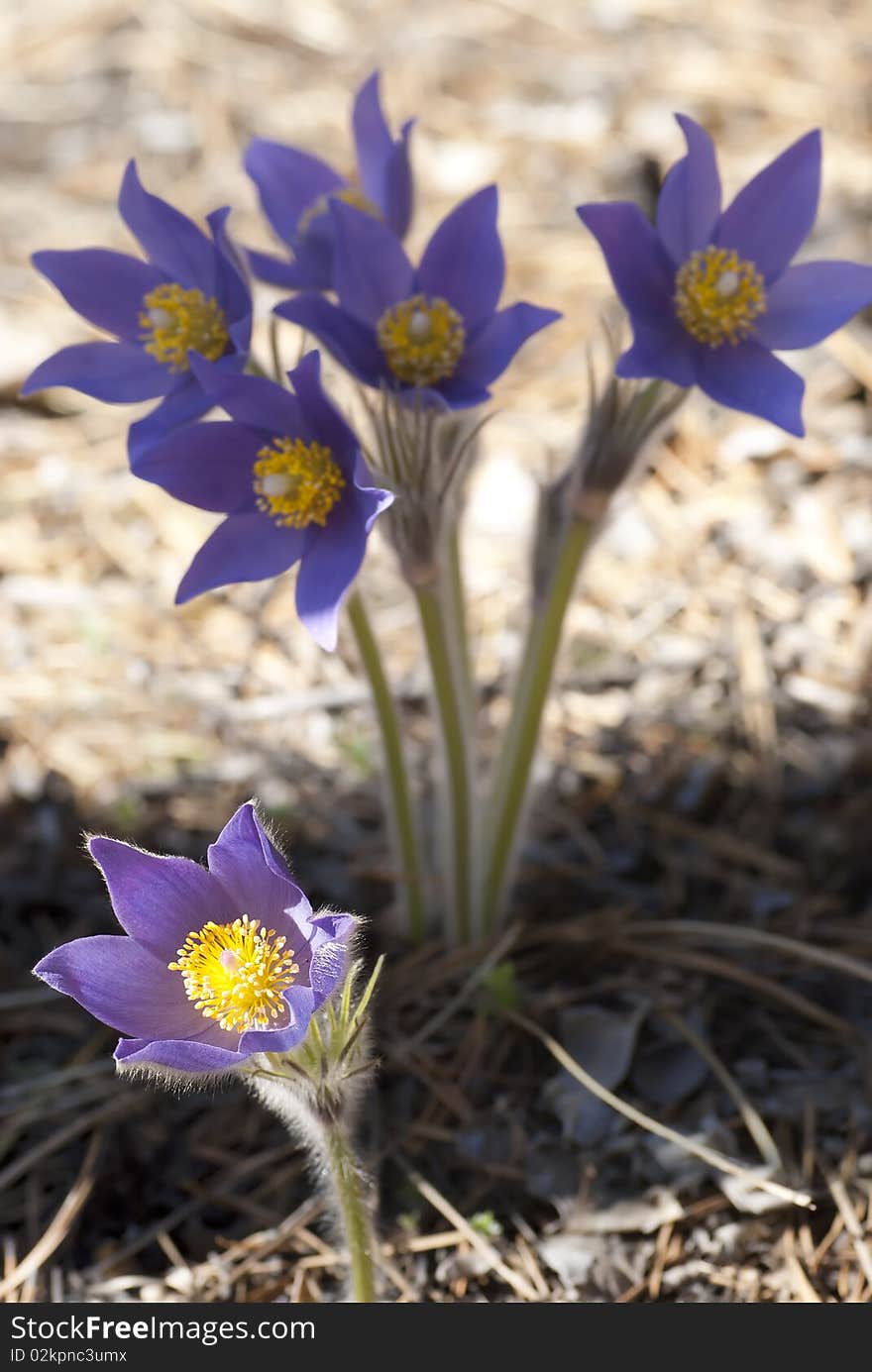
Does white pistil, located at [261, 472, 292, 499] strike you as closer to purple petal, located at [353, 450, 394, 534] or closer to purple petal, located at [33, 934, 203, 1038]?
purple petal, located at [353, 450, 394, 534]

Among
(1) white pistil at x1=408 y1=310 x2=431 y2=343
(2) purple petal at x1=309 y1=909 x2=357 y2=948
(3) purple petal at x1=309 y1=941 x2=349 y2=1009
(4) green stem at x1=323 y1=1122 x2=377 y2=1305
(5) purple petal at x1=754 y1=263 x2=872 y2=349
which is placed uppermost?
(5) purple petal at x1=754 y1=263 x2=872 y2=349

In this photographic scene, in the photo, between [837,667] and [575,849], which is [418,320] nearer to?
[575,849]

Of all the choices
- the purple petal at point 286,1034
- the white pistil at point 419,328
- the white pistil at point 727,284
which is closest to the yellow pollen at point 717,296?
the white pistil at point 727,284

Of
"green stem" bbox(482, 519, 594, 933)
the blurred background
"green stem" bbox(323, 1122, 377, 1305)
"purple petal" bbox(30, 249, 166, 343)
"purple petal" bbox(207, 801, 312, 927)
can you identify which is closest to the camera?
"purple petal" bbox(207, 801, 312, 927)

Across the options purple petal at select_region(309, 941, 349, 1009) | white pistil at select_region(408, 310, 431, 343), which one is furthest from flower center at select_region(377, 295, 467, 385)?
purple petal at select_region(309, 941, 349, 1009)

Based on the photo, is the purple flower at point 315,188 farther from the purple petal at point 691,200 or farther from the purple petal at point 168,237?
the purple petal at point 691,200
